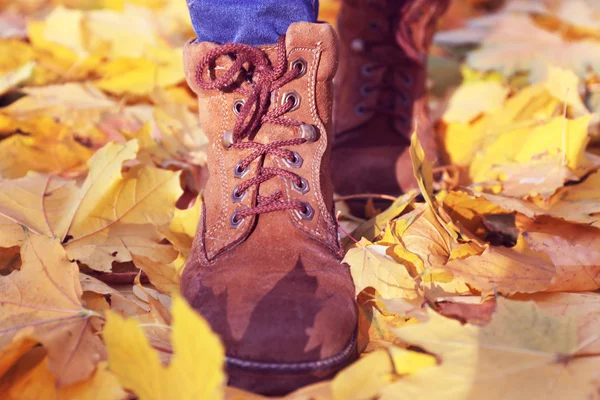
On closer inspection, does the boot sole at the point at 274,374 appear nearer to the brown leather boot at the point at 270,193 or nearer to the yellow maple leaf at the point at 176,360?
the brown leather boot at the point at 270,193

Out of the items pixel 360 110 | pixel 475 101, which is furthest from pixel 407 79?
pixel 475 101

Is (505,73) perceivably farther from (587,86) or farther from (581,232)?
(581,232)

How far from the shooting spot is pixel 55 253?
2.93 ft

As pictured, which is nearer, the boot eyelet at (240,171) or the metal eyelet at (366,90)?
the boot eyelet at (240,171)

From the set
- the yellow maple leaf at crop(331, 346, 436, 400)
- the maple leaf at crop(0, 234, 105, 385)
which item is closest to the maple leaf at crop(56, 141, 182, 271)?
the maple leaf at crop(0, 234, 105, 385)

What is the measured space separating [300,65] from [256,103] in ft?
0.33

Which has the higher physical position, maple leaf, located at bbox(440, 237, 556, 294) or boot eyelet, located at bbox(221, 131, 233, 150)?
boot eyelet, located at bbox(221, 131, 233, 150)

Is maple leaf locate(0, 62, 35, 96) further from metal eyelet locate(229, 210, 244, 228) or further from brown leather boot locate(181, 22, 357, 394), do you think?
metal eyelet locate(229, 210, 244, 228)

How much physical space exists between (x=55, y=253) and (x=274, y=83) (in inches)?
17.6

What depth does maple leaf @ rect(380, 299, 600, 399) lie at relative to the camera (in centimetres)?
68

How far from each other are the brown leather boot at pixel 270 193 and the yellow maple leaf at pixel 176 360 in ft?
0.59

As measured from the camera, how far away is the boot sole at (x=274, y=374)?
0.77m

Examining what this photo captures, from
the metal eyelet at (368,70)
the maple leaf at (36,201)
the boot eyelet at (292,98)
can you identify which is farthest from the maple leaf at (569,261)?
the maple leaf at (36,201)

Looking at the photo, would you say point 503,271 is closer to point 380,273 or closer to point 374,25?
point 380,273
